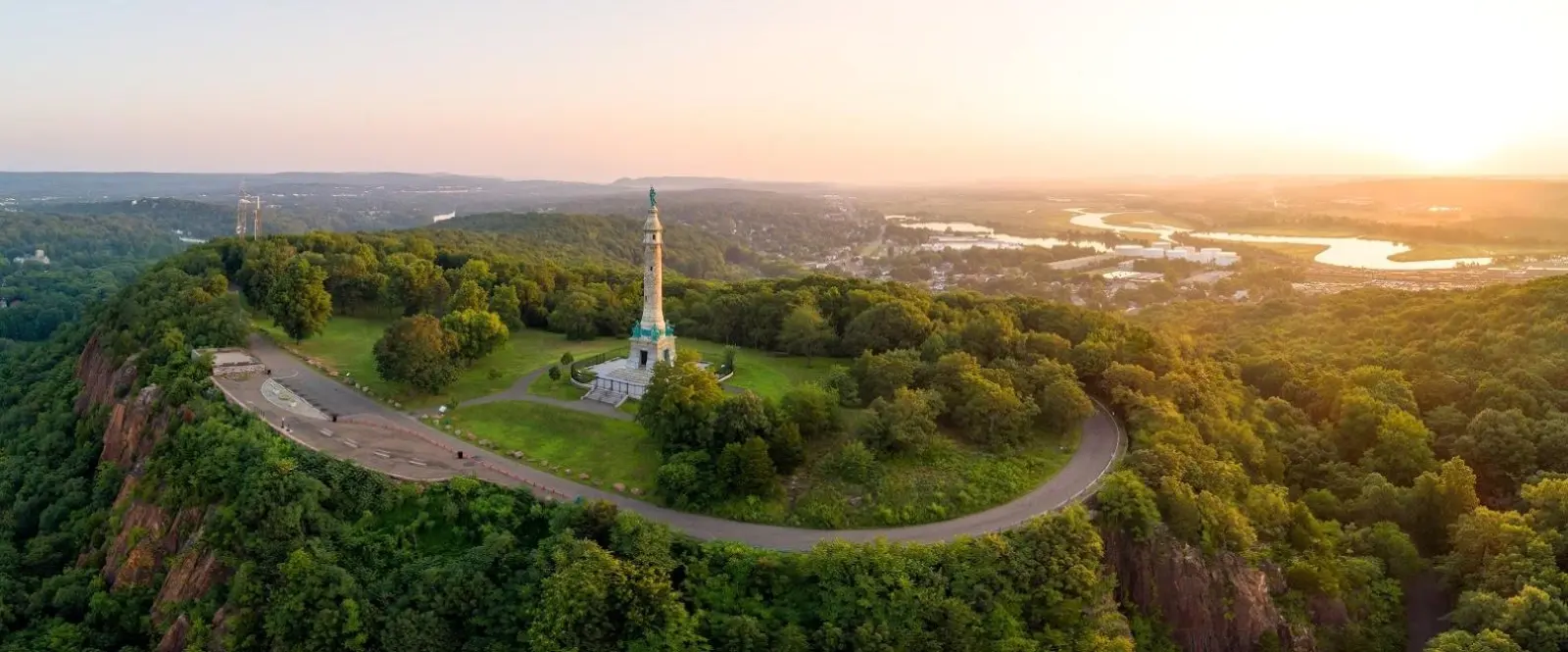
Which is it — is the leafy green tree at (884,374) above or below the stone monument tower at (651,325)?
below

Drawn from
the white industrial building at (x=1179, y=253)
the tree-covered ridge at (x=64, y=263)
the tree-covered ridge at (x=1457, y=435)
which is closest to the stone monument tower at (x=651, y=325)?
the tree-covered ridge at (x=1457, y=435)

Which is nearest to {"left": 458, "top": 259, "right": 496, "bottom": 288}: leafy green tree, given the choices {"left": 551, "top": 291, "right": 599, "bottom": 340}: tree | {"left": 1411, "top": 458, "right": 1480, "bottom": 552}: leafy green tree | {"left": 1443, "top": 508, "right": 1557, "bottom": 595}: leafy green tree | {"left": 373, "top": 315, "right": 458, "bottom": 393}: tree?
{"left": 551, "top": 291, "right": 599, "bottom": 340}: tree

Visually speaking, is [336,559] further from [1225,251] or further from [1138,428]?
[1225,251]

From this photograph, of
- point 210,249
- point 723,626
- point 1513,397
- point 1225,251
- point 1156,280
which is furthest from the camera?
point 1225,251

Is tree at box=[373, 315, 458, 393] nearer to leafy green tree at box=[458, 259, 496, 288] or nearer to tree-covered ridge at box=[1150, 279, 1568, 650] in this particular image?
leafy green tree at box=[458, 259, 496, 288]

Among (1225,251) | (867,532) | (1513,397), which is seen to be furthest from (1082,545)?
(1225,251)

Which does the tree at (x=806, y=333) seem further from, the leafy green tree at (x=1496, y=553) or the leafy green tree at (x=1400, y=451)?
the leafy green tree at (x=1496, y=553)
